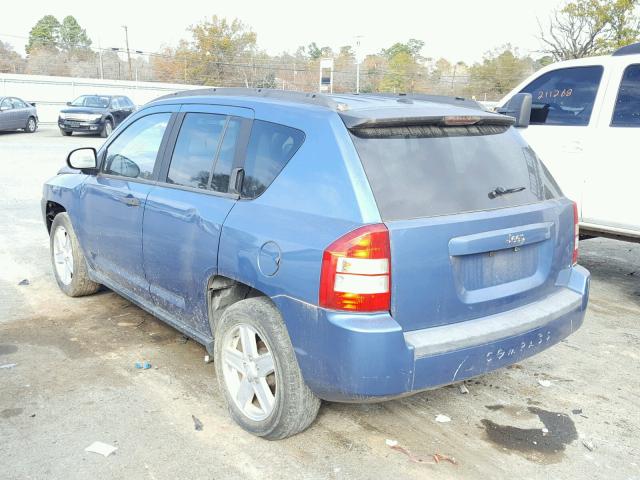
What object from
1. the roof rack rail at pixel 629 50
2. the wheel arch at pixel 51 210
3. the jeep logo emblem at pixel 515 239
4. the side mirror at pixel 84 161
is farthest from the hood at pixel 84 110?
the jeep logo emblem at pixel 515 239

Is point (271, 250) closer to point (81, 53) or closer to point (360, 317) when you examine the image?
point (360, 317)

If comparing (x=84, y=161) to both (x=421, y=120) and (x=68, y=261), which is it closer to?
(x=68, y=261)

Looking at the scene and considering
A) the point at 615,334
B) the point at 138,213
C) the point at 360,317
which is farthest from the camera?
the point at 615,334

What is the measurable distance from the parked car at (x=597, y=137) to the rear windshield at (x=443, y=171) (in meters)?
2.37

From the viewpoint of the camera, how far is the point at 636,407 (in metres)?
3.84

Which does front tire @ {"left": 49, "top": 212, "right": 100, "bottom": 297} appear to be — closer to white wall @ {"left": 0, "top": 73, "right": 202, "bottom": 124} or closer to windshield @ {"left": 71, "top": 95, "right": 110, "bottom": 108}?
windshield @ {"left": 71, "top": 95, "right": 110, "bottom": 108}

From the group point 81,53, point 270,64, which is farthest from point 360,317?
point 81,53

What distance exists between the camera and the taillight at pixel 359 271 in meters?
2.76

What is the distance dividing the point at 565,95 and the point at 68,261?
4979 millimetres

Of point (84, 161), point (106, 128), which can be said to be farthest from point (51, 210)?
point (106, 128)

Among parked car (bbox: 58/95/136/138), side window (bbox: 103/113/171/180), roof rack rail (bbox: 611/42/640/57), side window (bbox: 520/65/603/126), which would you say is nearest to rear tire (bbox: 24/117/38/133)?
parked car (bbox: 58/95/136/138)

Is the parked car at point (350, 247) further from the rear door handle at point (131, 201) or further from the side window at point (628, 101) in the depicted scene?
the side window at point (628, 101)

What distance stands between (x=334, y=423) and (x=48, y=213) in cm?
372

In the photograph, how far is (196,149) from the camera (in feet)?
12.7
